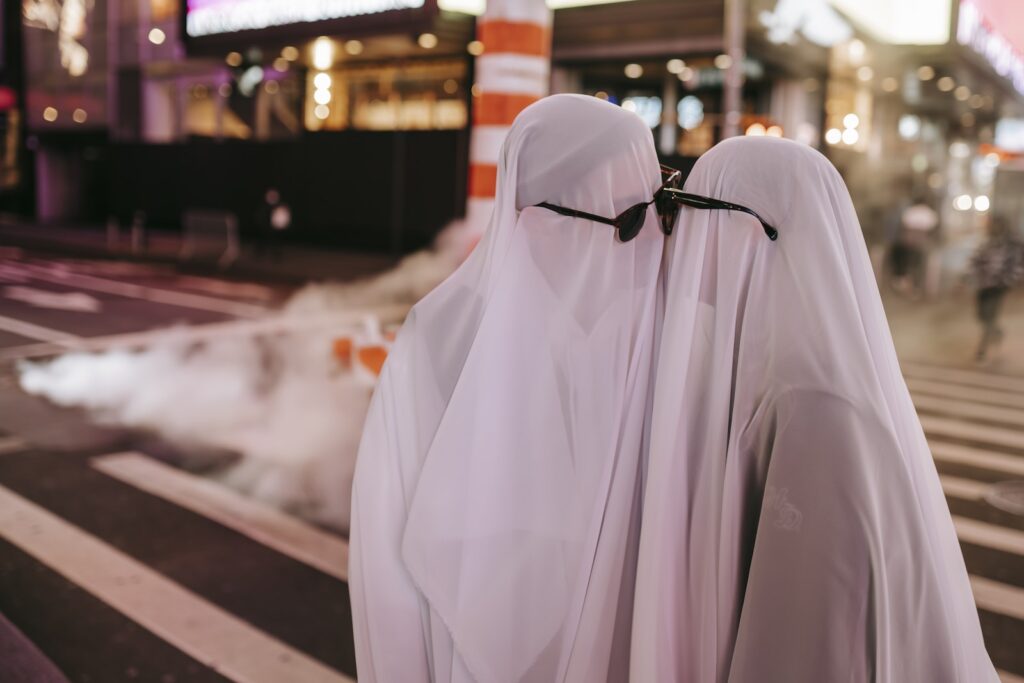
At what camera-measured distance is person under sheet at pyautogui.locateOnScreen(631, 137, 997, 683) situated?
1.52 meters

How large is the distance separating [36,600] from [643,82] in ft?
54.9

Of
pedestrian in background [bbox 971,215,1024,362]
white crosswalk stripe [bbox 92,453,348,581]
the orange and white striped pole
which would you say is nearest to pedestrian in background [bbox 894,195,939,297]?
pedestrian in background [bbox 971,215,1024,362]

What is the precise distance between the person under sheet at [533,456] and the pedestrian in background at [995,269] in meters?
10.3

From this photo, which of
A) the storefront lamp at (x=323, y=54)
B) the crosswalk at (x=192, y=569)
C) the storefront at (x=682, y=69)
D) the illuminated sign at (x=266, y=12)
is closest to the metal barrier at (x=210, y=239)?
the storefront lamp at (x=323, y=54)

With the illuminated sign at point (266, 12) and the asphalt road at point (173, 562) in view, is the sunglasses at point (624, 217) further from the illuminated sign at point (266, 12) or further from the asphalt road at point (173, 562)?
the illuminated sign at point (266, 12)

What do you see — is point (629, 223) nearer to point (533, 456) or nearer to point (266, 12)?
point (533, 456)

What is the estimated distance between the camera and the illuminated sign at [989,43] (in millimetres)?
16500

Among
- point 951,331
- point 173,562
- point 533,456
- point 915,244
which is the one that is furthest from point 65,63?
point 533,456

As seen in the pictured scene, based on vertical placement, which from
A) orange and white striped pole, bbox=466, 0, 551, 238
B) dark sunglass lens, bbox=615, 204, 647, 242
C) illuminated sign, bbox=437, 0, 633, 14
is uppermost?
illuminated sign, bbox=437, 0, 633, 14

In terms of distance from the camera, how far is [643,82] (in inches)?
730

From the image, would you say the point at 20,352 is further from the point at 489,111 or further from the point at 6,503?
the point at 489,111

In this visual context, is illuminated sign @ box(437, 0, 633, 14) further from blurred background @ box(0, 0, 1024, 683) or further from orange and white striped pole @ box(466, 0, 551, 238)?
orange and white striped pole @ box(466, 0, 551, 238)

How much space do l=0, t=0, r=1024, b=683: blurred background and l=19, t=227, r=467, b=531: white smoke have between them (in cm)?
4

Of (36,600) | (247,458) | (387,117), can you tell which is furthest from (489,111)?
(387,117)
